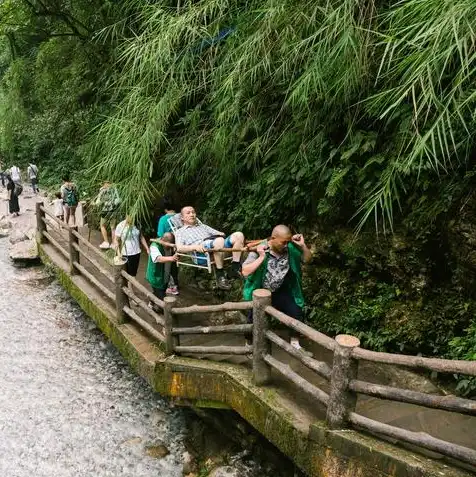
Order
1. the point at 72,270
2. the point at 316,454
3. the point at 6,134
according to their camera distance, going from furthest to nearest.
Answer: the point at 6,134
the point at 72,270
the point at 316,454

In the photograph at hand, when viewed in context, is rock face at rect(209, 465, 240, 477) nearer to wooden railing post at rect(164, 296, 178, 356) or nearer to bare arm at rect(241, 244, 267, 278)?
wooden railing post at rect(164, 296, 178, 356)

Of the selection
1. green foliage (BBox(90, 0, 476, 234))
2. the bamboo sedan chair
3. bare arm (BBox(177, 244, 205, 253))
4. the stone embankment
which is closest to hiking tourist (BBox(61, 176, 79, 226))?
the stone embankment

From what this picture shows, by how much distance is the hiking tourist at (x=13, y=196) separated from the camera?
1434 cm

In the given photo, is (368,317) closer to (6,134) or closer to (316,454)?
(316,454)

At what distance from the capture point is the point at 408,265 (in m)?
4.64

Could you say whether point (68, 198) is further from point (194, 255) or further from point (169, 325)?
point (169, 325)

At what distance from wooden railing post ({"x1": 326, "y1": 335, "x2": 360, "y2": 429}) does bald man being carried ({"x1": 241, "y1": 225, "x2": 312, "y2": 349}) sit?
1.08 meters

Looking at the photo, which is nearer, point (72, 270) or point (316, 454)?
point (316, 454)

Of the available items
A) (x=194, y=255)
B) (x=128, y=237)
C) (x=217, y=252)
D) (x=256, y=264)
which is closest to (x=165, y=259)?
(x=194, y=255)

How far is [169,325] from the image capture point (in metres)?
4.95

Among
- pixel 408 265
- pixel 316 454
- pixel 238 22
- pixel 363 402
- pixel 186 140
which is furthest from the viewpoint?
pixel 186 140

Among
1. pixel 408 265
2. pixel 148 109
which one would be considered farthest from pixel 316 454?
pixel 148 109

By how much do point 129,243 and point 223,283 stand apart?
Answer: 1.51 metres

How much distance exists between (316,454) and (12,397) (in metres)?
4.59
